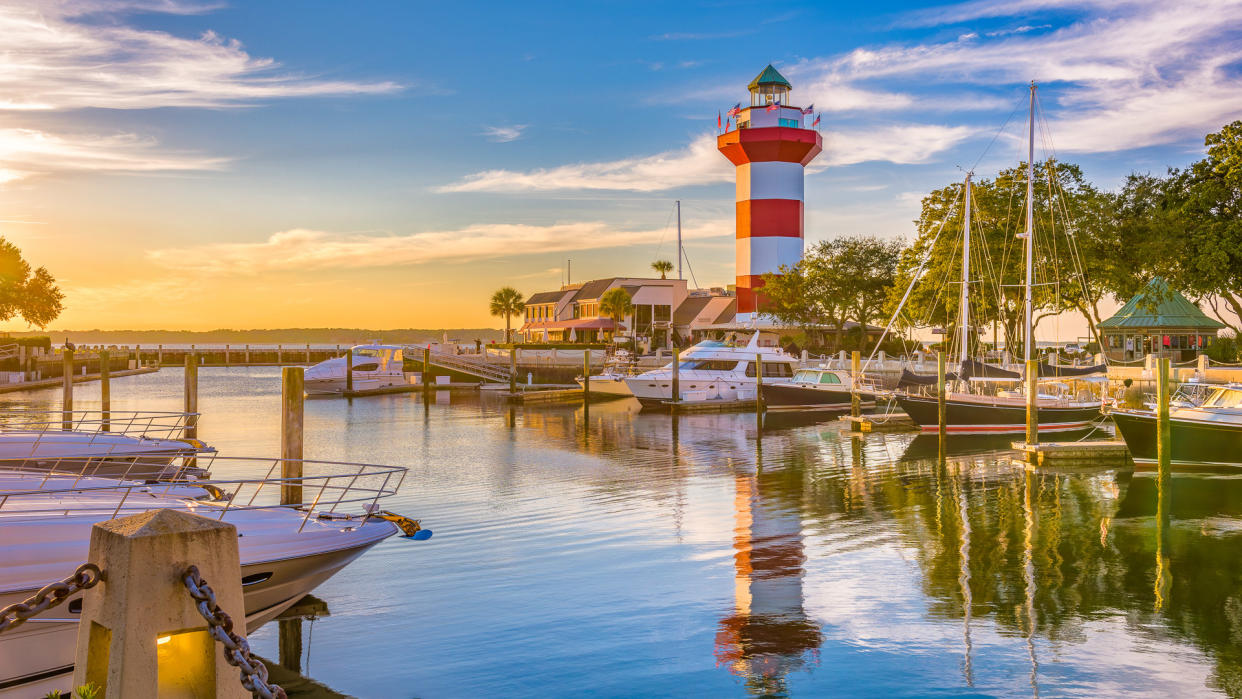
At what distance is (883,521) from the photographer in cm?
1781

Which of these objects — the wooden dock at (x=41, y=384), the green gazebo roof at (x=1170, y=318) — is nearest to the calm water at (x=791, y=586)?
the green gazebo roof at (x=1170, y=318)

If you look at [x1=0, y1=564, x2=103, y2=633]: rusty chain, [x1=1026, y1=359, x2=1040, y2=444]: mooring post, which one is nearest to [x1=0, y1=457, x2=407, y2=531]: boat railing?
[x1=0, y1=564, x2=103, y2=633]: rusty chain

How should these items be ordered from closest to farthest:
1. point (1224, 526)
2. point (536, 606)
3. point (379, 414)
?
point (536, 606), point (1224, 526), point (379, 414)

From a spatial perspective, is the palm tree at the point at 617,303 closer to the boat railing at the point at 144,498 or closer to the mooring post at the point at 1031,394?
the mooring post at the point at 1031,394

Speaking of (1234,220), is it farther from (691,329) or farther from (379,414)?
(691,329)

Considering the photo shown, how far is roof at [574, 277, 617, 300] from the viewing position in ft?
274

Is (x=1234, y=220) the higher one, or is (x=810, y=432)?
(x=1234, y=220)

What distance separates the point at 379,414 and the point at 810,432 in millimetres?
20851

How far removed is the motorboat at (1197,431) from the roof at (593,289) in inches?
2437

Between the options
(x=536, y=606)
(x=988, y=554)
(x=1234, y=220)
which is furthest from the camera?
(x=1234, y=220)

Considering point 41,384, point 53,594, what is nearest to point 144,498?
point 53,594

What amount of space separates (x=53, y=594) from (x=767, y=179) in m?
68.2

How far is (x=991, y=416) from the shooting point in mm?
30797

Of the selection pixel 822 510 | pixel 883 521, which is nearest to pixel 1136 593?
pixel 883 521
